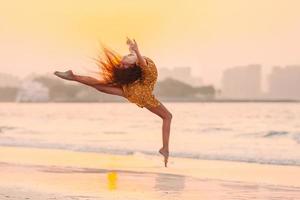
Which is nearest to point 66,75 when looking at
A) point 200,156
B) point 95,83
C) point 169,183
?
point 95,83

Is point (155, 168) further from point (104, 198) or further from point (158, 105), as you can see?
point (158, 105)

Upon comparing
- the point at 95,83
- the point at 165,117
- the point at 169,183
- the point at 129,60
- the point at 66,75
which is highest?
the point at 129,60

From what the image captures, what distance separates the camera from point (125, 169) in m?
19.4

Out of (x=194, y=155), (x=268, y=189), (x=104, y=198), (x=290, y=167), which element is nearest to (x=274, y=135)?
(x=194, y=155)

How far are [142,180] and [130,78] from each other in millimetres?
6369

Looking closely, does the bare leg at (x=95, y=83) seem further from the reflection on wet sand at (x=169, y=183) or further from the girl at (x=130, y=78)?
the reflection on wet sand at (x=169, y=183)

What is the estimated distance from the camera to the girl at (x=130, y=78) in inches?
377

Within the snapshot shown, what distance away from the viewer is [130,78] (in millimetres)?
9820

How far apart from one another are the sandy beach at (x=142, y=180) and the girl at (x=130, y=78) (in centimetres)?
264

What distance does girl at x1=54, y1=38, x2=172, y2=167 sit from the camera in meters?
9.58

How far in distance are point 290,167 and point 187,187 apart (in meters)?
6.88

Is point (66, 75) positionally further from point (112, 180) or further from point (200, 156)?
point (200, 156)

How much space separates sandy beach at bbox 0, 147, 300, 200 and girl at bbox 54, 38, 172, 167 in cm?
264

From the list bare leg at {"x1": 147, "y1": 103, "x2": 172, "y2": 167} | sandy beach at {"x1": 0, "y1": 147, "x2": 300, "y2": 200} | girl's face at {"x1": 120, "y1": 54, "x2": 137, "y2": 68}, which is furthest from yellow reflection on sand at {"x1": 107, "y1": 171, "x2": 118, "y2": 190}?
girl's face at {"x1": 120, "y1": 54, "x2": 137, "y2": 68}
